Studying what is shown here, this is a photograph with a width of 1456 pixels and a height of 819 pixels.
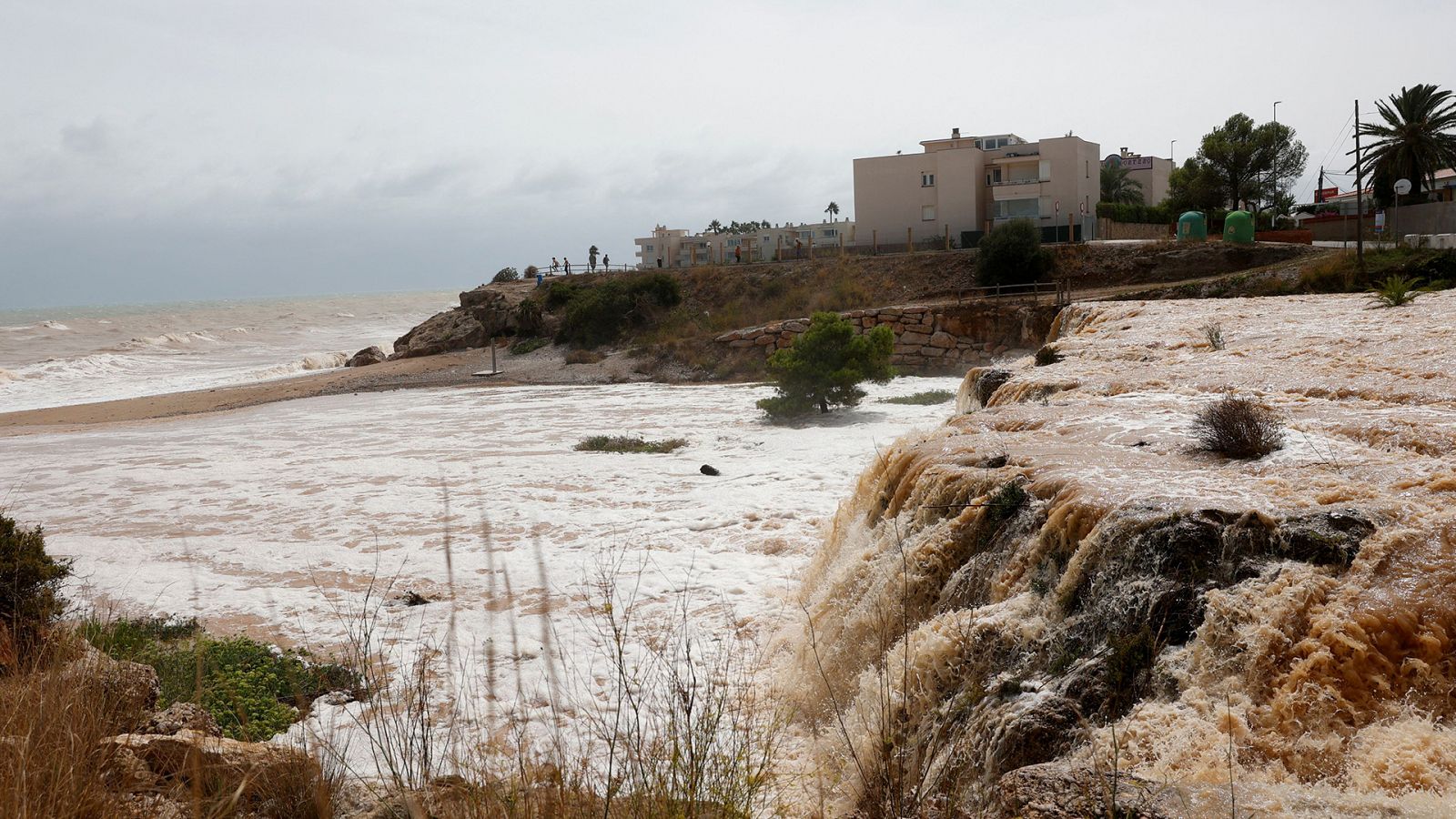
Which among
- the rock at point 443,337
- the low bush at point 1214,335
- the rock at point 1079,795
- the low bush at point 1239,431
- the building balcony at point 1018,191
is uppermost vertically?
the building balcony at point 1018,191

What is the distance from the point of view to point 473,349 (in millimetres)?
39812

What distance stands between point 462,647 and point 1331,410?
6541 mm

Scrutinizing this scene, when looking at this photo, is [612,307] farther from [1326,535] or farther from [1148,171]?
[1148,171]

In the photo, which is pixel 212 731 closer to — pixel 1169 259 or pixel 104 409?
pixel 104 409

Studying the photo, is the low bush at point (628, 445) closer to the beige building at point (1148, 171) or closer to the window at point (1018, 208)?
the window at point (1018, 208)

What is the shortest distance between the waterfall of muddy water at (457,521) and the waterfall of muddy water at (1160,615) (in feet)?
5.12

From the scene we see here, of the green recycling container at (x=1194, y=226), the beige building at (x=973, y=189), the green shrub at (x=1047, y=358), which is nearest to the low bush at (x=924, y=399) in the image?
the green shrub at (x=1047, y=358)

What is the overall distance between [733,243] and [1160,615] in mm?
53186

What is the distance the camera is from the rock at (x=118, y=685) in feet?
12.5

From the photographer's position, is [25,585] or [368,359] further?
[368,359]

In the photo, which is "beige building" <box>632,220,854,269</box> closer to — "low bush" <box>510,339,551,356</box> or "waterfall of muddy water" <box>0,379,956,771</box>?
"low bush" <box>510,339,551,356</box>

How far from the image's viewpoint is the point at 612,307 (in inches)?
1438

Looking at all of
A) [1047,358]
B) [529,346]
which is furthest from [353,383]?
[1047,358]

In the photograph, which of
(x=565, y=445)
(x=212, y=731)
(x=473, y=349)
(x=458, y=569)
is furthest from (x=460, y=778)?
(x=473, y=349)
